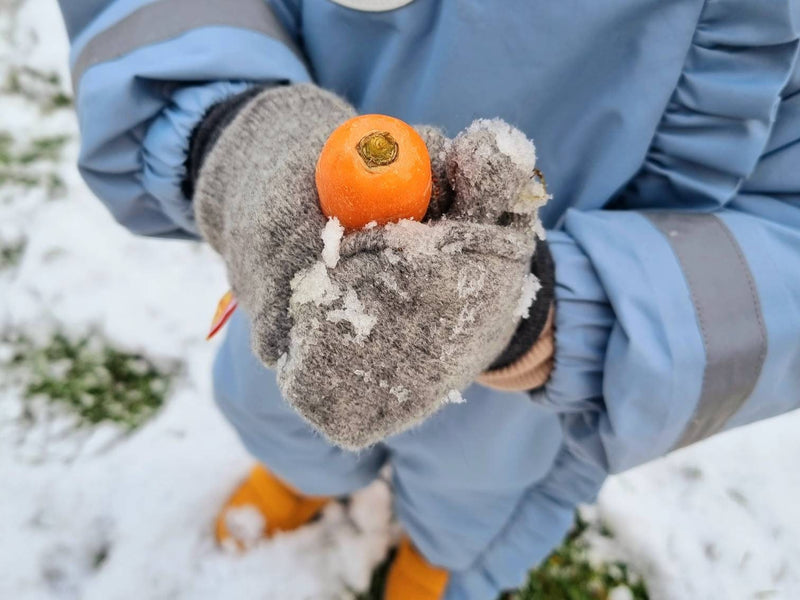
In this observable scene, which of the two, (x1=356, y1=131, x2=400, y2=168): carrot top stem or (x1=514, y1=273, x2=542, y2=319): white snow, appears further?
(x1=514, y1=273, x2=542, y2=319): white snow

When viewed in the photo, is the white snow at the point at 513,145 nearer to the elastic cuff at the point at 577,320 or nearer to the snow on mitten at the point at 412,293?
the snow on mitten at the point at 412,293

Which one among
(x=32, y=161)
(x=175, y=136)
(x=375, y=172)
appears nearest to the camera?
(x=375, y=172)

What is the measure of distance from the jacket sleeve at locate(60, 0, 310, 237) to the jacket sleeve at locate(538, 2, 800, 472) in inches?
18.3

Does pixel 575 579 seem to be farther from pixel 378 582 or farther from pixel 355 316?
pixel 355 316

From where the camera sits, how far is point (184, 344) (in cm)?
171

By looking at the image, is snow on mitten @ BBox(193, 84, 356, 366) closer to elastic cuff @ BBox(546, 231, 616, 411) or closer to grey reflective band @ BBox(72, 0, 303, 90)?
grey reflective band @ BBox(72, 0, 303, 90)

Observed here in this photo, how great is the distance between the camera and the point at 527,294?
0.62 metres

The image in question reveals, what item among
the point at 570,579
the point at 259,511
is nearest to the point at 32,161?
the point at 259,511

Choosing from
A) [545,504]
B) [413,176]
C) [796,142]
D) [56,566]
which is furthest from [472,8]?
[56,566]

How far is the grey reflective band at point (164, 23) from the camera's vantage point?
0.77 metres

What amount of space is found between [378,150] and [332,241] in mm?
87

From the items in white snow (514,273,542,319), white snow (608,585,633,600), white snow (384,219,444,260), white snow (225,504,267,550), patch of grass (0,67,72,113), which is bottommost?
white snow (225,504,267,550)

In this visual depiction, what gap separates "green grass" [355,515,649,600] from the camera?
57.3 inches

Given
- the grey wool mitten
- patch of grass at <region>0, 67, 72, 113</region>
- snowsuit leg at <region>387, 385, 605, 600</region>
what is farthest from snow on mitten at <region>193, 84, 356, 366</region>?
patch of grass at <region>0, 67, 72, 113</region>
